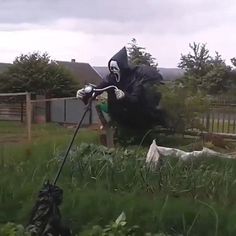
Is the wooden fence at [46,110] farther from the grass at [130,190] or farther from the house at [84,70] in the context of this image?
the house at [84,70]

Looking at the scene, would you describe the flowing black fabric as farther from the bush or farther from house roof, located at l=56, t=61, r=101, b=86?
house roof, located at l=56, t=61, r=101, b=86

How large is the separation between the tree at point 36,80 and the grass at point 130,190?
2247 cm

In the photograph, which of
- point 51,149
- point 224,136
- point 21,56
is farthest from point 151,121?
point 21,56

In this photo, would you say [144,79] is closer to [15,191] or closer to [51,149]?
[51,149]

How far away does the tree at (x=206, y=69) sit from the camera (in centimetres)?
4291

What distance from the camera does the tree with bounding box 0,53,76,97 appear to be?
1197 inches

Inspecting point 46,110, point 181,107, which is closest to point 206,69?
point 46,110

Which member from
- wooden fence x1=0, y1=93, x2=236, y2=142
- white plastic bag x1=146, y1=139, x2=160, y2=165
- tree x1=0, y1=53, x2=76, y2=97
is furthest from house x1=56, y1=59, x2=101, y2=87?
white plastic bag x1=146, y1=139, x2=160, y2=165

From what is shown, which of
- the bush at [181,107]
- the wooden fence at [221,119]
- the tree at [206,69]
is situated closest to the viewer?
the bush at [181,107]

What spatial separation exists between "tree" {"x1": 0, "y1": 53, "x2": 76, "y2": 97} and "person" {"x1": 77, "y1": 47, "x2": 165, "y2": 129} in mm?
18586

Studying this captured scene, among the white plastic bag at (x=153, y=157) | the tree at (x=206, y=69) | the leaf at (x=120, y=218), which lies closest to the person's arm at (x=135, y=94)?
the white plastic bag at (x=153, y=157)

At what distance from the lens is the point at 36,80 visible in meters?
30.6

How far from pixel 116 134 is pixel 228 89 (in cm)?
3241

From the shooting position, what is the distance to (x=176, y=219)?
5.28 m
